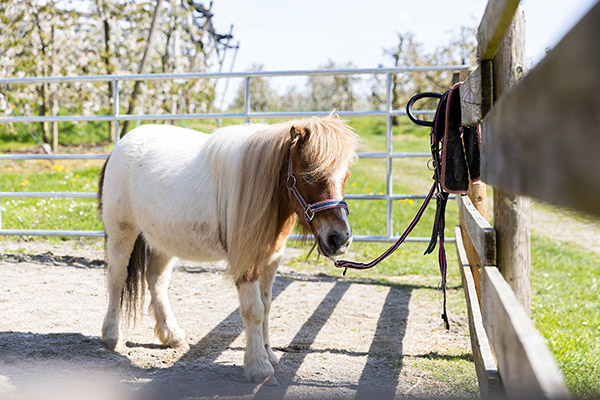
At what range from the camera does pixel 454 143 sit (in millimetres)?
2551

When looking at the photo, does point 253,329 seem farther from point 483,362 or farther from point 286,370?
point 483,362

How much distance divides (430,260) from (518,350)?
5397 mm

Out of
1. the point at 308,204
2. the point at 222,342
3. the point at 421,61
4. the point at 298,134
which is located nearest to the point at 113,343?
the point at 222,342

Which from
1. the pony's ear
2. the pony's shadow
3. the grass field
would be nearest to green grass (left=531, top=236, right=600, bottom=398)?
the grass field

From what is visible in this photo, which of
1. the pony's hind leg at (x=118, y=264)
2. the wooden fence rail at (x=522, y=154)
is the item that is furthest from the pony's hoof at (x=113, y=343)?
the wooden fence rail at (x=522, y=154)

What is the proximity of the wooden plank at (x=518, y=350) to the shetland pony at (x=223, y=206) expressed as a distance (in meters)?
1.30

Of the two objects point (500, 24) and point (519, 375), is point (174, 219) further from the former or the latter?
point (519, 375)

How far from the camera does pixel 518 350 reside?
3.60ft

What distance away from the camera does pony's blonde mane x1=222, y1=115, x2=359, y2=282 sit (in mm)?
2934

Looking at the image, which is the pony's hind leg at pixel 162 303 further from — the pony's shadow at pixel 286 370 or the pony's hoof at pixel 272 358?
the pony's hoof at pixel 272 358

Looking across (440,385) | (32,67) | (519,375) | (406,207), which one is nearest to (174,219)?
(440,385)

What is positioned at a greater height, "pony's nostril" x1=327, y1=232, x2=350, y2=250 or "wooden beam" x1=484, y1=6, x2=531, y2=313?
"wooden beam" x1=484, y1=6, x2=531, y2=313

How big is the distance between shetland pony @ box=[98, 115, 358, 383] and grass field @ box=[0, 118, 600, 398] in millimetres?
349

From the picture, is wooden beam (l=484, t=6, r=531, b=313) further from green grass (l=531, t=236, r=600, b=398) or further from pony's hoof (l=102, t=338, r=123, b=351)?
pony's hoof (l=102, t=338, r=123, b=351)
